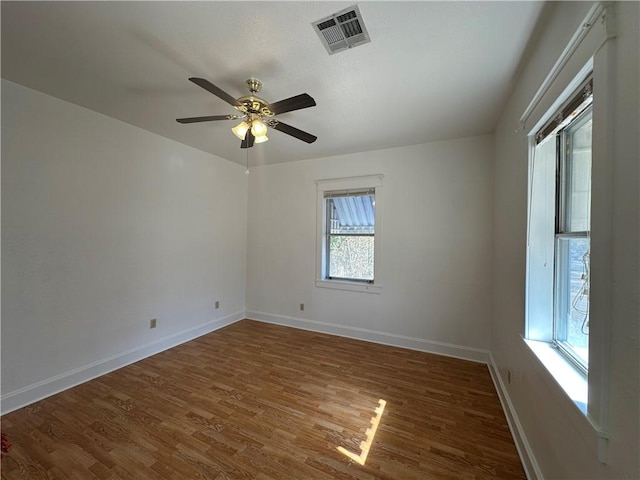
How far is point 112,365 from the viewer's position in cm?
272

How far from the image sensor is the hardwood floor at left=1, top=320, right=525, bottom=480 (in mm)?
1588

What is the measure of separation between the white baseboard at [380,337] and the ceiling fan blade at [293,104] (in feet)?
9.72

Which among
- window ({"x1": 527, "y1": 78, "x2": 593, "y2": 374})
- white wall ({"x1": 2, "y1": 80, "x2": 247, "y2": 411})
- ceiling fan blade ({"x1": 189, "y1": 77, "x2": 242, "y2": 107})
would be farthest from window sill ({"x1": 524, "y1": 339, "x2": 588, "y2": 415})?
white wall ({"x1": 2, "y1": 80, "x2": 247, "y2": 411})

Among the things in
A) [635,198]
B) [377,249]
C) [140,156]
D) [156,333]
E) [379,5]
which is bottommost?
[156,333]

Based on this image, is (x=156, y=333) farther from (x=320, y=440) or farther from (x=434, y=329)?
(x=434, y=329)

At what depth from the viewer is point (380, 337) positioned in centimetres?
351

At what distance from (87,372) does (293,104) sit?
10.4 feet

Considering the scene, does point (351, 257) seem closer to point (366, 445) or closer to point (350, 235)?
point (350, 235)

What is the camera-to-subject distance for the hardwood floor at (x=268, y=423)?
1588 mm

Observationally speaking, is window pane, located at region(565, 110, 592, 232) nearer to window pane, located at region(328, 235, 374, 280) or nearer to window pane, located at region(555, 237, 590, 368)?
window pane, located at region(555, 237, 590, 368)

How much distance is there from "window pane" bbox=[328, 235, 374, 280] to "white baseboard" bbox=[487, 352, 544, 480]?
1.84 metres

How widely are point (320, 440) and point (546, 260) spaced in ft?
6.28

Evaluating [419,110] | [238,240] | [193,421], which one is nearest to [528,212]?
[419,110]

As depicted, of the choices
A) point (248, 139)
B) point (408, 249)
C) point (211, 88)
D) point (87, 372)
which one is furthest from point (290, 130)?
point (87, 372)
